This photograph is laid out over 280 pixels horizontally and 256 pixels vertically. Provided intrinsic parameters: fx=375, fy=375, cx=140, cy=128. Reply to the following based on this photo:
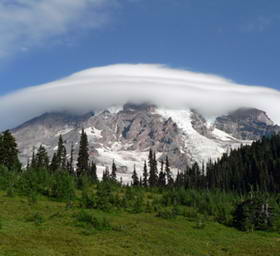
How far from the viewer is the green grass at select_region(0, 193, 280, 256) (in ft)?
91.1

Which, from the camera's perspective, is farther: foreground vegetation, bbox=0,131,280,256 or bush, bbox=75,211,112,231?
bush, bbox=75,211,112,231

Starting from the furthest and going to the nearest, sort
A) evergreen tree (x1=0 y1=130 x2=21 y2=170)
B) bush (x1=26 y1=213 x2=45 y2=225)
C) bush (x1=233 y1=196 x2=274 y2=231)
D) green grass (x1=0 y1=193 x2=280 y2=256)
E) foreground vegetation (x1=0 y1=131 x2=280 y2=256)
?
evergreen tree (x1=0 y1=130 x2=21 y2=170) < bush (x1=233 y1=196 x2=274 y2=231) < bush (x1=26 y1=213 x2=45 y2=225) < foreground vegetation (x1=0 y1=131 x2=280 y2=256) < green grass (x1=0 y1=193 x2=280 y2=256)

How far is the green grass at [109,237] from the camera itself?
27.8m

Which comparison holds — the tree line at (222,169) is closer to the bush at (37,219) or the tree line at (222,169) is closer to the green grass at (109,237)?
the green grass at (109,237)

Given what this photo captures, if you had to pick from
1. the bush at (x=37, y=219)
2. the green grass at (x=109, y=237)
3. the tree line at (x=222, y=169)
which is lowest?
the green grass at (x=109, y=237)

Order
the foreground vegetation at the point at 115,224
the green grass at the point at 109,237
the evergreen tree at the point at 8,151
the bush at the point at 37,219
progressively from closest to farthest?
the green grass at the point at 109,237, the foreground vegetation at the point at 115,224, the bush at the point at 37,219, the evergreen tree at the point at 8,151

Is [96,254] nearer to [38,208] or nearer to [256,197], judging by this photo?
[38,208]

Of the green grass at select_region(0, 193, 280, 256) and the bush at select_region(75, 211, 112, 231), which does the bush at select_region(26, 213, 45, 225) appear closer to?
the green grass at select_region(0, 193, 280, 256)

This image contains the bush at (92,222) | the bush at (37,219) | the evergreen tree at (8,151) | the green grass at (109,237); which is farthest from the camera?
the evergreen tree at (8,151)

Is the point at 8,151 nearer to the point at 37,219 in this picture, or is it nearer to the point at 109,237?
the point at 37,219

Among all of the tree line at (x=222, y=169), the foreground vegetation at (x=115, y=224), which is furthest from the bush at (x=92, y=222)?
the tree line at (x=222, y=169)

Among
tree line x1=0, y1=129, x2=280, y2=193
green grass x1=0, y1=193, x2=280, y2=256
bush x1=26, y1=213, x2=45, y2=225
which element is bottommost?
green grass x1=0, y1=193, x2=280, y2=256

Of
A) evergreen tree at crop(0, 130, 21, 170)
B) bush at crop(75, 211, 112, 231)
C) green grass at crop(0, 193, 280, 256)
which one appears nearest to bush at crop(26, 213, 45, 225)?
green grass at crop(0, 193, 280, 256)

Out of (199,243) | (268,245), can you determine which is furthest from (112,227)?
(268,245)
